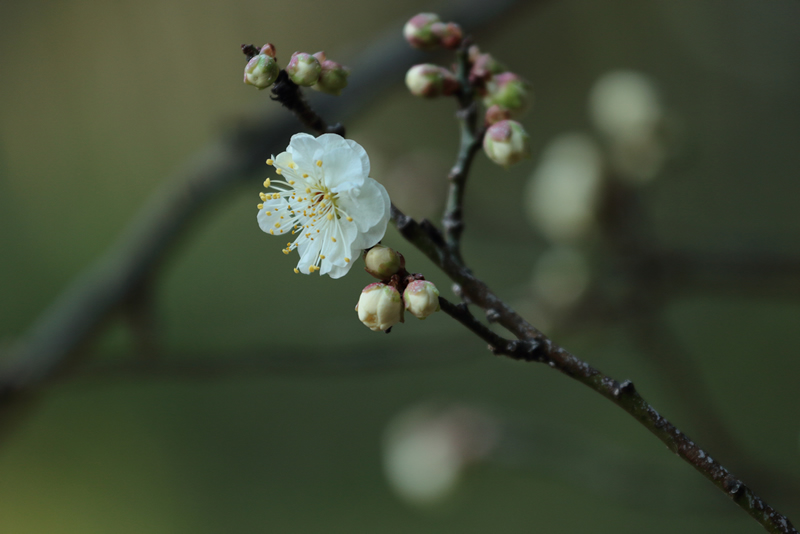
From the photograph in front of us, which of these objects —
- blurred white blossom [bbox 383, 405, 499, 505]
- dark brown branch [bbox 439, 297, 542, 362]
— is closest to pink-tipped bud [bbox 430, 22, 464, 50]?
dark brown branch [bbox 439, 297, 542, 362]

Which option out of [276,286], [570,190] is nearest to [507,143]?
[570,190]

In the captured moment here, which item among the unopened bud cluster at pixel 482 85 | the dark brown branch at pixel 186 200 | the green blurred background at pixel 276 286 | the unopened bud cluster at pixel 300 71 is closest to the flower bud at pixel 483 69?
the unopened bud cluster at pixel 482 85

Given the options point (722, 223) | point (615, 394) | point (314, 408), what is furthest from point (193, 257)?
point (615, 394)

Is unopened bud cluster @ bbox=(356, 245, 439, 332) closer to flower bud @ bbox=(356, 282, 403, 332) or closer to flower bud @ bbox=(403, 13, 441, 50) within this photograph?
flower bud @ bbox=(356, 282, 403, 332)

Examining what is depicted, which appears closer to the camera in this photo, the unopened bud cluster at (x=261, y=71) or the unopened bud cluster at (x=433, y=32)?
the unopened bud cluster at (x=261, y=71)

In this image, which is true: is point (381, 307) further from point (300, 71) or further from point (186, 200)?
point (186, 200)

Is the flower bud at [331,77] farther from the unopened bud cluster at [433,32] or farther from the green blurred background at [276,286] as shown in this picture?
the green blurred background at [276,286]
